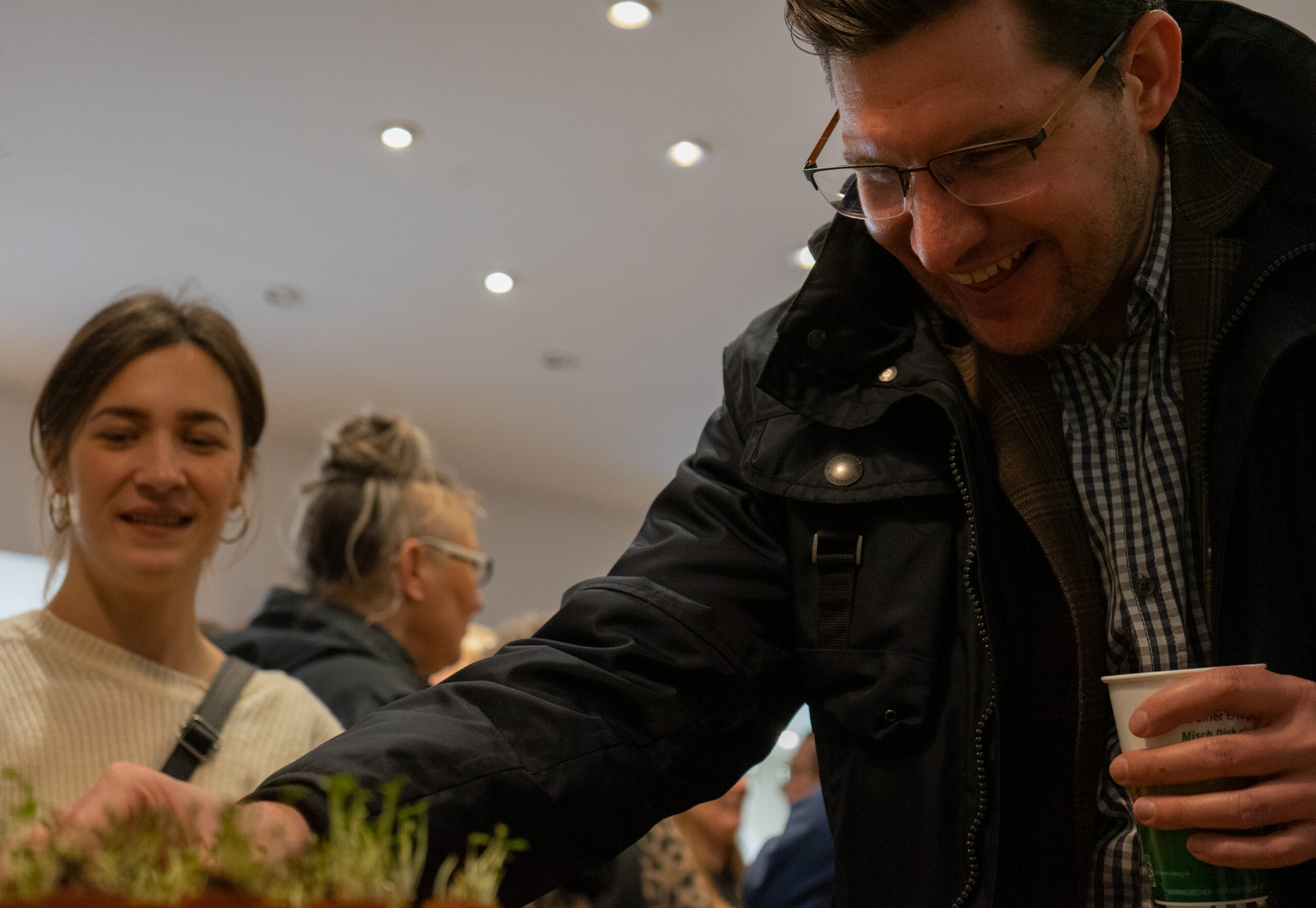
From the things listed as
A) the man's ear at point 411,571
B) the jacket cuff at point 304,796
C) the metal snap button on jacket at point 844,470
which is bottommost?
the jacket cuff at point 304,796

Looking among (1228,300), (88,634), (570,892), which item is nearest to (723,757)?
(1228,300)

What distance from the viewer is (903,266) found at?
1370mm

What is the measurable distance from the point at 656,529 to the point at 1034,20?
62 centimetres

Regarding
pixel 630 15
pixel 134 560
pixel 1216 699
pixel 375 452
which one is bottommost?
pixel 1216 699

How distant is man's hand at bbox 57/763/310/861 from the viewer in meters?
0.73

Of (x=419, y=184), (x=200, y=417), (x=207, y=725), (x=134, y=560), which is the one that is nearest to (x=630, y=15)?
(x=419, y=184)

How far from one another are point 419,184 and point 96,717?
3.32m

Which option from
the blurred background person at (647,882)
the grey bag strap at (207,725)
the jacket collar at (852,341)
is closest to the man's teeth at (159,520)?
the grey bag strap at (207,725)

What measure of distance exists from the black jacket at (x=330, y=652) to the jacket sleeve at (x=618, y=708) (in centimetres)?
138

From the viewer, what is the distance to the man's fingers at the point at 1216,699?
848 mm

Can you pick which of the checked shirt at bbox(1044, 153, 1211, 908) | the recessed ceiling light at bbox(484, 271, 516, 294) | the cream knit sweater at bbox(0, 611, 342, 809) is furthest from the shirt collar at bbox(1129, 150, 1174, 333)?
the recessed ceiling light at bbox(484, 271, 516, 294)

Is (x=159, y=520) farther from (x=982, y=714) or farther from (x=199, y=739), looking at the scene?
(x=982, y=714)

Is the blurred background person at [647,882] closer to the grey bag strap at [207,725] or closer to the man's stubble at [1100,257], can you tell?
the grey bag strap at [207,725]

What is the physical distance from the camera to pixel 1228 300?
117 centimetres
